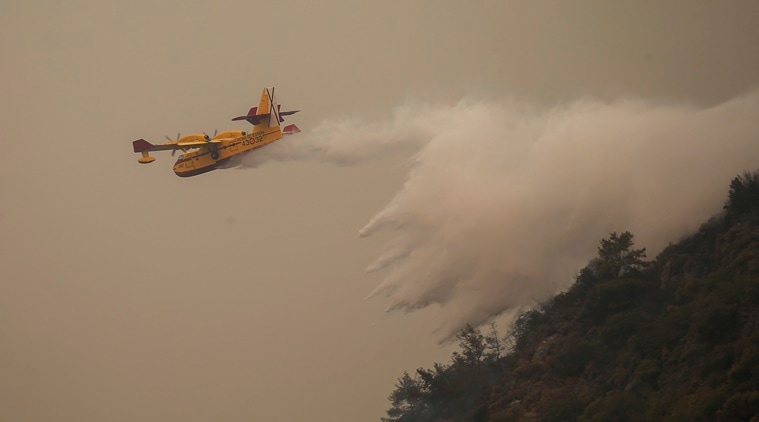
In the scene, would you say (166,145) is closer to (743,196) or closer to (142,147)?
(142,147)

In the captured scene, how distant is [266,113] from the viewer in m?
79.1

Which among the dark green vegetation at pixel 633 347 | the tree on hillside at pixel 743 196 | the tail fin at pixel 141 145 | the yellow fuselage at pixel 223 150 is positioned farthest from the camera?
the tail fin at pixel 141 145

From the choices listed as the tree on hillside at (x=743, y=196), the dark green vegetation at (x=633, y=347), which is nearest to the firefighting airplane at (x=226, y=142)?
the dark green vegetation at (x=633, y=347)

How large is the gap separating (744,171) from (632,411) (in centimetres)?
2370

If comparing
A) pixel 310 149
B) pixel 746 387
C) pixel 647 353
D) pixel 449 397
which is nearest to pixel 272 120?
pixel 310 149

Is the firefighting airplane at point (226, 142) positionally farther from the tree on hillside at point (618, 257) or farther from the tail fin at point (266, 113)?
the tree on hillside at point (618, 257)

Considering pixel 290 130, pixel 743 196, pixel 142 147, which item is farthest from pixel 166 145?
pixel 743 196

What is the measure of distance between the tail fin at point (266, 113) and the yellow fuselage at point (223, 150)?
0.34 meters

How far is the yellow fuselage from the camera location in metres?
78.2

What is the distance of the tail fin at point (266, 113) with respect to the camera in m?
78.6

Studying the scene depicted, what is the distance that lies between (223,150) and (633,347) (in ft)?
94.0

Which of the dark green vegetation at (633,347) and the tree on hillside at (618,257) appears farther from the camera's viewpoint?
the tree on hillside at (618,257)

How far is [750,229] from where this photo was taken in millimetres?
73250

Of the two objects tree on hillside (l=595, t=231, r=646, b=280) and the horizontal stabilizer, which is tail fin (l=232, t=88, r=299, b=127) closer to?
the horizontal stabilizer
